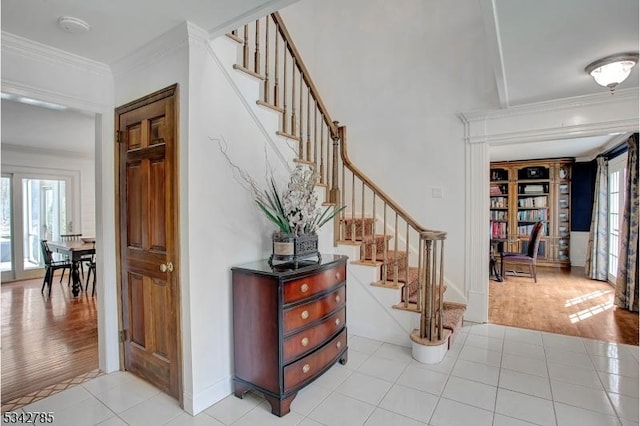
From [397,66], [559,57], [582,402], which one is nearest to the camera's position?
[582,402]

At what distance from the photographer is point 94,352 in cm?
306

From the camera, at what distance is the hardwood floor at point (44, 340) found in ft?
8.52

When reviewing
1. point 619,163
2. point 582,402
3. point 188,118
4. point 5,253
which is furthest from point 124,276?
point 619,163

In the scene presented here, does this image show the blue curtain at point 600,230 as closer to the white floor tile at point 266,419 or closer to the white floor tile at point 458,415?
the white floor tile at point 458,415

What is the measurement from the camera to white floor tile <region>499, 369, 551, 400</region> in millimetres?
2359

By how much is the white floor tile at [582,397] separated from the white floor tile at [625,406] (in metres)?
0.04

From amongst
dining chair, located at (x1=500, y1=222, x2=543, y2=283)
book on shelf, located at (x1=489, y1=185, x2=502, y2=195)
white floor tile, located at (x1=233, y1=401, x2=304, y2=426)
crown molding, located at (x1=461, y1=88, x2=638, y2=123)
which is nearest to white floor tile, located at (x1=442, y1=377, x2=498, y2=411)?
white floor tile, located at (x1=233, y1=401, x2=304, y2=426)

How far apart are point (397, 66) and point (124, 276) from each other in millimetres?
3818

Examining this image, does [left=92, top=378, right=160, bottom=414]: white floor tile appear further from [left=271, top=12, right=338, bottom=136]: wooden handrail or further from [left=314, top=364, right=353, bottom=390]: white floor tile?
[left=271, top=12, right=338, bottom=136]: wooden handrail

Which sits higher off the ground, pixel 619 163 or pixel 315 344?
pixel 619 163

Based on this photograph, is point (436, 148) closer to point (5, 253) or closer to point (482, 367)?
point (482, 367)

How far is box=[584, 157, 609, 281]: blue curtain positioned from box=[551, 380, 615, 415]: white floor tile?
446 cm

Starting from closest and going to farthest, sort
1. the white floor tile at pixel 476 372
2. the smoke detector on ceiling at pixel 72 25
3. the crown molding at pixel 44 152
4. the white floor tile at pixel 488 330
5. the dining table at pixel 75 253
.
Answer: the smoke detector on ceiling at pixel 72 25
the white floor tile at pixel 476 372
the white floor tile at pixel 488 330
the dining table at pixel 75 253
the crown molding at pixel 44 152

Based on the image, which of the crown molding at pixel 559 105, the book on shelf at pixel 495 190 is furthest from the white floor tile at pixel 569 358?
the book on shelf at pixel 495 190
